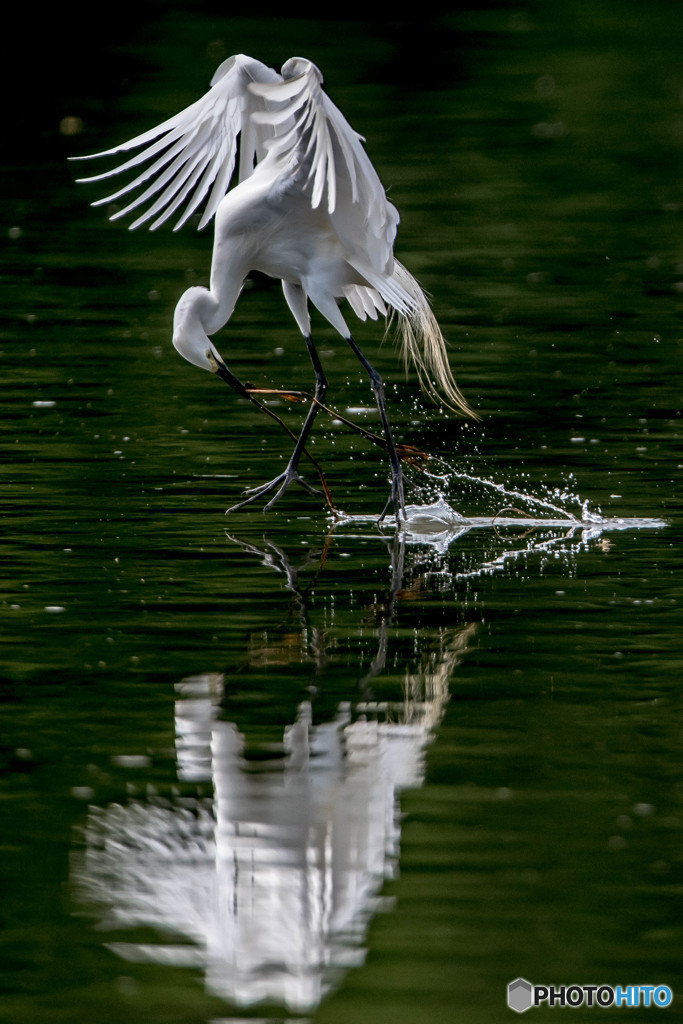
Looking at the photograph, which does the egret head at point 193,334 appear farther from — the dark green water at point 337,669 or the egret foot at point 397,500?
the egret foot at point 397,500

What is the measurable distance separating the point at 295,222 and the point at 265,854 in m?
4.91

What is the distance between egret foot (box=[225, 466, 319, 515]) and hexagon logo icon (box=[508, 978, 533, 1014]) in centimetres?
523

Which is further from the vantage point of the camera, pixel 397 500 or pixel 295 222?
pixel 295 222

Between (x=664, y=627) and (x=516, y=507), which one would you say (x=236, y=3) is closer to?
(x=516, y=507)

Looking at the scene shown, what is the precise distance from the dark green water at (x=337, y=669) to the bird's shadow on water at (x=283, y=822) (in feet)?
0.04

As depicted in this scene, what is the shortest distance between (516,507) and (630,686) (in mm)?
3163

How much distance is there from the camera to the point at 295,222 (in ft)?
32.0

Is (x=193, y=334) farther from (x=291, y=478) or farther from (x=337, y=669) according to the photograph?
(x=337, y=669)

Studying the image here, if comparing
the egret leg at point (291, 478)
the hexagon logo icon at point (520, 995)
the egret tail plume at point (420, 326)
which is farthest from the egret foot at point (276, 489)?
the hexagon logo icon at point (520, 995)

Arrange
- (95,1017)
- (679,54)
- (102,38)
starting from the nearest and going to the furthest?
(95,1017), (679,54), (102,38)

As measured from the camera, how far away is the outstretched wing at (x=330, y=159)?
8891 mm

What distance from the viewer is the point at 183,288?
643 inches

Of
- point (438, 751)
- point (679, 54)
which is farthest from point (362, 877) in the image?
point (679, 54)

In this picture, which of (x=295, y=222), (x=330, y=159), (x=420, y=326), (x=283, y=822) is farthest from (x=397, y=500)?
(x=283, y=822)
